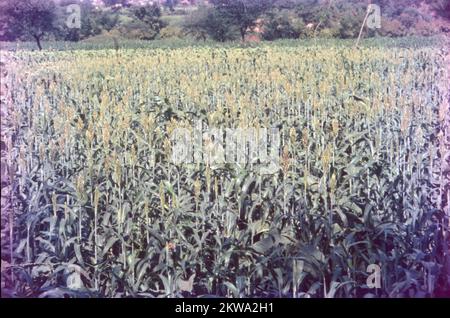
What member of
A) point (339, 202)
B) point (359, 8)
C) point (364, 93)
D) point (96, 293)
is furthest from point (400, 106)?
point (96, 293)

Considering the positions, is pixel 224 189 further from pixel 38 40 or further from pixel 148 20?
pixel 38 40

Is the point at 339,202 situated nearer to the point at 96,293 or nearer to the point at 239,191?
the point at 239,191

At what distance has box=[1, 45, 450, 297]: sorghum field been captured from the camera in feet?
6.97

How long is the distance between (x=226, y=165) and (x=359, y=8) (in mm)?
1279

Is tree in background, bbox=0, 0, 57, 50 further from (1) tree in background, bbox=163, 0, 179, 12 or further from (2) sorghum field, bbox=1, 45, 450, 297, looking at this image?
(1) tree in background, bbox=163, 0, 179, 12

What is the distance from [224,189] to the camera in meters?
2.56

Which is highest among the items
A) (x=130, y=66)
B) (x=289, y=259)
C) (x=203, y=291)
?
(x=130, y=66)

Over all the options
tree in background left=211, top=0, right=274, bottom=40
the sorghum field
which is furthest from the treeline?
the sorghum field

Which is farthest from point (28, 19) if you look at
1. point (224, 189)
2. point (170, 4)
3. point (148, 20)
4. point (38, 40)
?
point (224, 189)

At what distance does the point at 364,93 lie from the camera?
11.6ft

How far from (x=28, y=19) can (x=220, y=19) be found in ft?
3.55

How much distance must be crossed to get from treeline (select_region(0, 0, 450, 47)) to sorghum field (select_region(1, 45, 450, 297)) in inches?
7.1

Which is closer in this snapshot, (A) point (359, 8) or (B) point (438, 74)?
(A) point (359, 8)

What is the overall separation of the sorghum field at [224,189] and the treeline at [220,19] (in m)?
0.18
